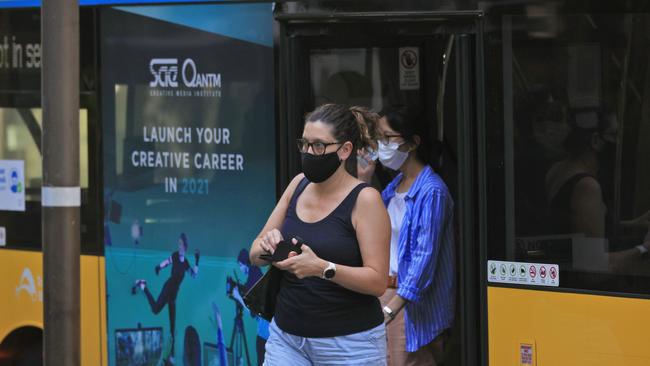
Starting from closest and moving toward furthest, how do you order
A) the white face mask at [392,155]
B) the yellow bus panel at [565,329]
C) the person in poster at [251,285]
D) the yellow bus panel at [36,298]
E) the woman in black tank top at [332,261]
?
the woman in black tank top at [332,261], the yellow bus panel at [565,329], the white face mask at [392,155], the person in poster at [251,285], the yellow bus panel at [36,298]

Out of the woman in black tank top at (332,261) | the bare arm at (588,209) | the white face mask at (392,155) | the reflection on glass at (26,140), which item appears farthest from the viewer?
the reflection on glass at (26,140)

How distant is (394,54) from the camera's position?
21.2 feet

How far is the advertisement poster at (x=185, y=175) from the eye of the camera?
5695 mm

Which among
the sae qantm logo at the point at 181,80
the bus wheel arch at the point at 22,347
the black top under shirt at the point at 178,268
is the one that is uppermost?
→ the sae qantm logo at the point at 181,80

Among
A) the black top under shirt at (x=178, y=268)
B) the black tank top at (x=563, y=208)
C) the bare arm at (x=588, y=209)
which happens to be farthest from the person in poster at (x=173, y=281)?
the bare arm at (x=588, y=209)

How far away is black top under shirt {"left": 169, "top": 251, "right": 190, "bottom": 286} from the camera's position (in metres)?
5.90

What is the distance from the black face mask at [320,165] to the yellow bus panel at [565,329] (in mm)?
1186

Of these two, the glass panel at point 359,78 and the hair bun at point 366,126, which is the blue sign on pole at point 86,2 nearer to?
the glass panel at point 359,78

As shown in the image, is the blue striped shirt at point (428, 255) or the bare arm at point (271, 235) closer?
the bare arm at point (271, 235)

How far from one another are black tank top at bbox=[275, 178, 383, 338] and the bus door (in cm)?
100

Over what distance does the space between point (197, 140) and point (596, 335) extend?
7.63ft

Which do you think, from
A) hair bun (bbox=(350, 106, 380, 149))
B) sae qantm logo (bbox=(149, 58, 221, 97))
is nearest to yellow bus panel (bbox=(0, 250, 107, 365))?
sae qantm logo (bbox=(149, 58, 221, 97))

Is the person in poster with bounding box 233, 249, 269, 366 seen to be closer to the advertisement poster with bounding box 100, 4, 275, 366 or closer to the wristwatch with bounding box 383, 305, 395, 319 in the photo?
the advertisement poster with bounding box 100, 4, 275, 366

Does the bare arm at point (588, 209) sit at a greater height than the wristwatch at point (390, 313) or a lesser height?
greater
